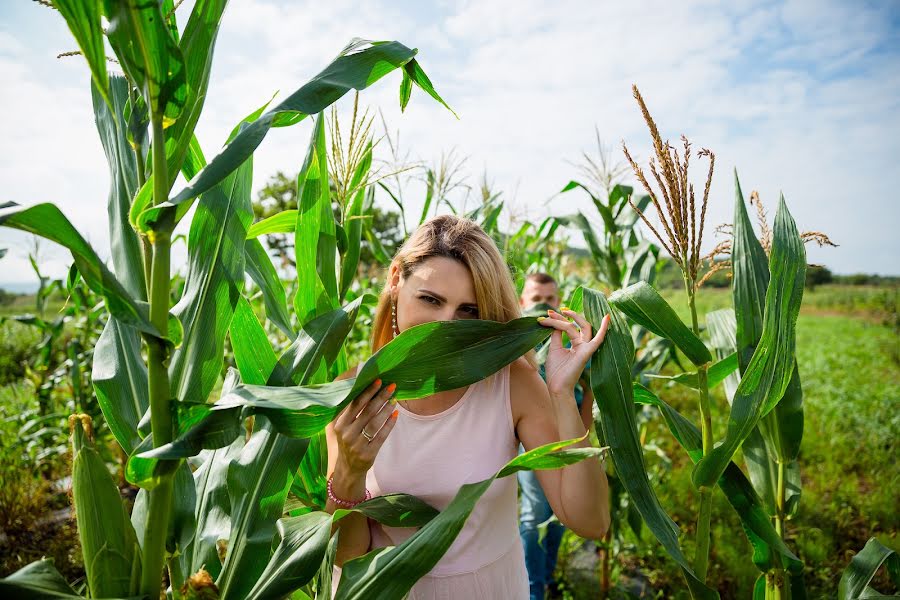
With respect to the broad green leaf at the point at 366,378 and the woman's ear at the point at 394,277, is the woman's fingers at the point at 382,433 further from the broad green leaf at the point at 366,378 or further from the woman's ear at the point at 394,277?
the woman's ear at the point at 394,277

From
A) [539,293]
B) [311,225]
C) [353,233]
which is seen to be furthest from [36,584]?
[539,293]

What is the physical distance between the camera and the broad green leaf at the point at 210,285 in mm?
977

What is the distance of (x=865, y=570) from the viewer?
1.38m

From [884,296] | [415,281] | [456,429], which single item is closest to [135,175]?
[415,281]

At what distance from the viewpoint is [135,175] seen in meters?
1.06

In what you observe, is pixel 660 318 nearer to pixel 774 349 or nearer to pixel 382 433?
pixel 774 349

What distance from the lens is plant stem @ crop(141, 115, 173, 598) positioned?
83 centimetres

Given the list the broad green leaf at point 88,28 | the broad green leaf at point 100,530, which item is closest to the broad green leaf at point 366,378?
the broad green leaf at point 100,530

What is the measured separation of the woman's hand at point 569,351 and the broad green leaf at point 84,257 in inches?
30.5

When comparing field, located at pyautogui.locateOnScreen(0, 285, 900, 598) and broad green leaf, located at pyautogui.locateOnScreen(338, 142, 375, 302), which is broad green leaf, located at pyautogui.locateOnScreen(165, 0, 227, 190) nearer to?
broad green leaf, located at pyautogui.locateOnScreen(338, 142, 375, 302)

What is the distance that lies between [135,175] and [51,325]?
10.9 ft

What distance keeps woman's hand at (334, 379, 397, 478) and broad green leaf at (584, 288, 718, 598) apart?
43 centimetres

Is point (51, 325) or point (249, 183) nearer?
point (249, 183)

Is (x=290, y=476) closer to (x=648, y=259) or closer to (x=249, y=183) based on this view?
(x=249, y=183)
